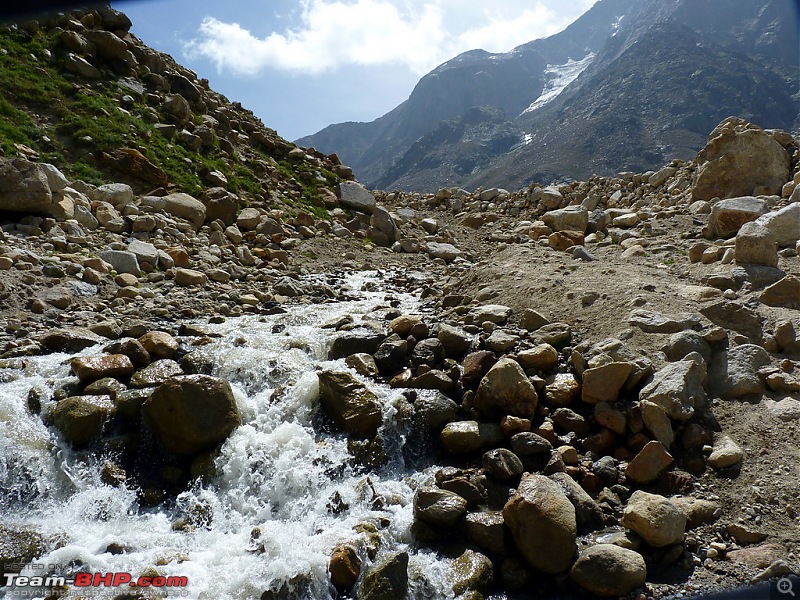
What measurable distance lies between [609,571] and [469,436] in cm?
236

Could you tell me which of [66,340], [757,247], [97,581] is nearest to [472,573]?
[97,581]

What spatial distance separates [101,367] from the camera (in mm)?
7746

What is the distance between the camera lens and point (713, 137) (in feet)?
59.8

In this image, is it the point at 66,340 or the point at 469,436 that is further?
the point at 66,340

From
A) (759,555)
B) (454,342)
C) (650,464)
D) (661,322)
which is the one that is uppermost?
(454,342)

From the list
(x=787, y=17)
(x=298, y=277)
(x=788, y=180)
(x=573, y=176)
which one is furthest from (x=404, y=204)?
(x=787, y=17)

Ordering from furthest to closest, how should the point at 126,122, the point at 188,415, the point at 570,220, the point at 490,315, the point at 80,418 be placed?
the point at 570,220
the point at 126,122
the point at 490,315
the point at 188,415
the point at 80,418

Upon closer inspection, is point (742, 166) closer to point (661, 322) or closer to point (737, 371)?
point (661, 322)

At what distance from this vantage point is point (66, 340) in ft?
28.0

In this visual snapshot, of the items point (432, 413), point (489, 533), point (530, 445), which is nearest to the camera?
point (489, 533)

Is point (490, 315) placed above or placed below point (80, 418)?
below

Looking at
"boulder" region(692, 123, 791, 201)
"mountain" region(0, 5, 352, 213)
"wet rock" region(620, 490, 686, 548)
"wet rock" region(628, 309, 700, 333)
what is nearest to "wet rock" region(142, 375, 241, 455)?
"wet rock" region(620, 490, 686, 548)

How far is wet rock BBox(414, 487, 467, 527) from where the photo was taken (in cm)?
616

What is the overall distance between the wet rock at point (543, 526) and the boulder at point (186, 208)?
1279 centimetres
